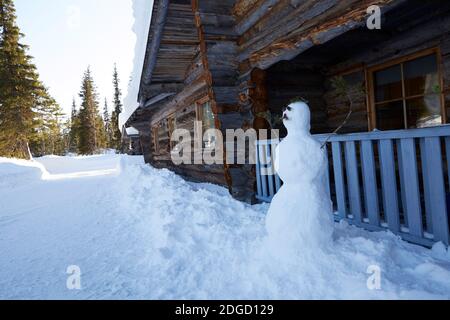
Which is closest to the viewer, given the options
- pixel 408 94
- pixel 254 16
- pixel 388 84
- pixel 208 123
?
pixel 408 94

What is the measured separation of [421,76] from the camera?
15.2 ft

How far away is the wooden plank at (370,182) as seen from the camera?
3.21 meters

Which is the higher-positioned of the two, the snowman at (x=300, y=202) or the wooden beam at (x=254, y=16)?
the wooden beam at (x=254, y=16)

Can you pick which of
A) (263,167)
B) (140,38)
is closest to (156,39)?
(140,38)

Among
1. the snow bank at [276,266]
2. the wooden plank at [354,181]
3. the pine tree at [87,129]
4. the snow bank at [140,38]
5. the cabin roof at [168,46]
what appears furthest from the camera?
the pine tree at [87,129]

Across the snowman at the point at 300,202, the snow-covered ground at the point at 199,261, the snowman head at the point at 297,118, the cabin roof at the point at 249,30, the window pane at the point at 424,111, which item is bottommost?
the snow-covered ground at the point at 199,261

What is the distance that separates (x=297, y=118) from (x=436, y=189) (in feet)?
4.68

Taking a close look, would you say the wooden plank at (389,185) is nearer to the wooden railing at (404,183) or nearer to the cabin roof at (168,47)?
the wooden railing at (404,183)

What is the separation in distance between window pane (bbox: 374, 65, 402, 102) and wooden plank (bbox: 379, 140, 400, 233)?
8.54 feet

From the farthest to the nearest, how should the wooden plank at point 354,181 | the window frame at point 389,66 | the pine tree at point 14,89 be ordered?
1. the pine tree at point 14,89
2. the window frame at point 389,66
3. the wooden plank at point 354,181

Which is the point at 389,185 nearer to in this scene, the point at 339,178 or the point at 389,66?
the point at 339,178

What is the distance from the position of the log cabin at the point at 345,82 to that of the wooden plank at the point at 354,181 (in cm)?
1

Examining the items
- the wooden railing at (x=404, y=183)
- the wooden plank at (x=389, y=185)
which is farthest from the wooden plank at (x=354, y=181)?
the wooden plank at (x=389, y=185)

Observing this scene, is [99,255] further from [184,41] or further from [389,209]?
[184,41]
